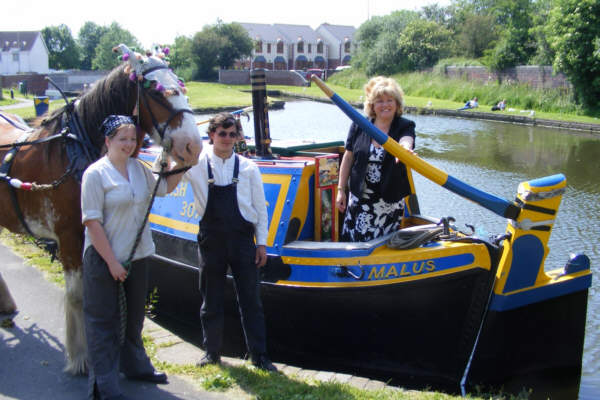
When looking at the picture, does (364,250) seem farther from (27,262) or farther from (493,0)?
(493,0)

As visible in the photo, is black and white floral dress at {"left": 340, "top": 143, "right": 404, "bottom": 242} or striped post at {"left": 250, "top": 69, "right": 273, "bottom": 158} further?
striped post at {"left": 250, "top": 69, "right": 273, "bottom": 158}

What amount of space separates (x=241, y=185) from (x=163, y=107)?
76cm

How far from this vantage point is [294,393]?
11.6 ft

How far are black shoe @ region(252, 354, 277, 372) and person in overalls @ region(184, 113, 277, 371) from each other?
0.01m

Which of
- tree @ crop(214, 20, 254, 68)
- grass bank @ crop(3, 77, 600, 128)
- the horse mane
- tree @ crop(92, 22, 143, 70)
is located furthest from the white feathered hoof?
tree @ crop(92, 22, 143, 70)

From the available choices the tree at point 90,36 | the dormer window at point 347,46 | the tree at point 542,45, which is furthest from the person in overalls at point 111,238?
the tree at point 90,36

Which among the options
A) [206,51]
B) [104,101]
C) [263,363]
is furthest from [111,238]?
[206,51]

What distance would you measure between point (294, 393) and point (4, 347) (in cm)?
227

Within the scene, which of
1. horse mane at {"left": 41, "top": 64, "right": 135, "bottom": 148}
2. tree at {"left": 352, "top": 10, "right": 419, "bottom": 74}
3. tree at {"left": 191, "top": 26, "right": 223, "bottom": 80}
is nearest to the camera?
horse mane at {"left": 41, "top": 64, "right": 135, "bottom": 148}

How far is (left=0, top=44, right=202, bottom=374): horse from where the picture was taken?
3311mm

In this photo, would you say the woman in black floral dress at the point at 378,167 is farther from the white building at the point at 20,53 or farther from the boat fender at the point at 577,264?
the white building at the point at 20,53

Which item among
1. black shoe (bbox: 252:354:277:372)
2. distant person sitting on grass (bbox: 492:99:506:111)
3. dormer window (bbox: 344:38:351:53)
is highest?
dormer window (bbox: 344:38:351:53)

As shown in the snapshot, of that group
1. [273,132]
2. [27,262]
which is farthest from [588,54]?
[27,262]

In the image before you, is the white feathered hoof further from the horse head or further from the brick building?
the brick building
